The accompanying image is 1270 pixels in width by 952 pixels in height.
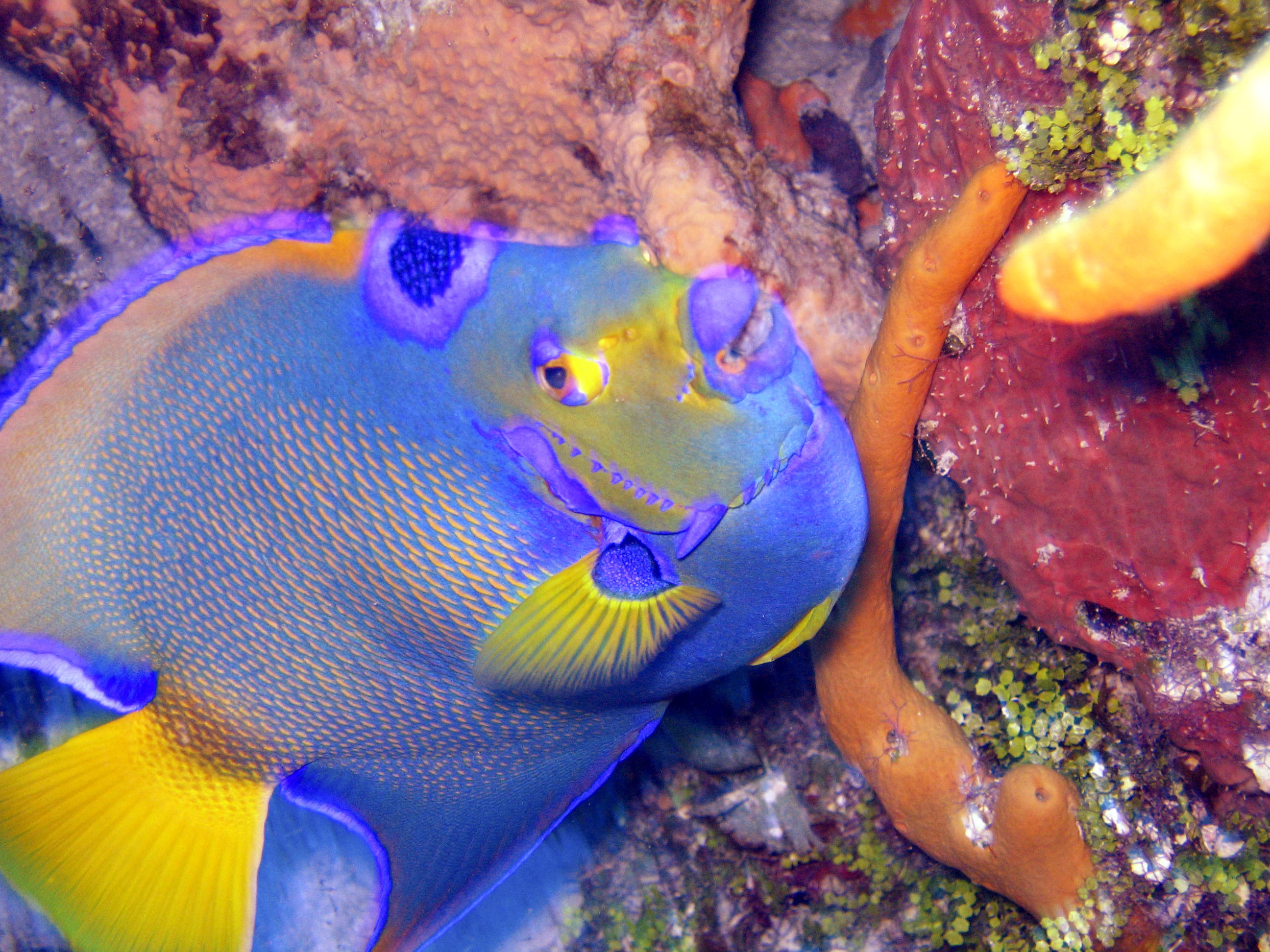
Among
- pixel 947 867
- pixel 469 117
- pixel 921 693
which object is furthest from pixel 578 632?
pixel 947 867

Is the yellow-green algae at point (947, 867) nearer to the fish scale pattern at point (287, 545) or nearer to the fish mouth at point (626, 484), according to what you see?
the fish mouth at point (626, 484)

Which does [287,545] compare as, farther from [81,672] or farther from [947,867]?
[947,867]

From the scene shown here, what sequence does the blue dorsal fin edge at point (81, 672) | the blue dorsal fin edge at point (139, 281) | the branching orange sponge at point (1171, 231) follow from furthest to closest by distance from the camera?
the blue dorsal fin edge at point (81, 672) → the blue dorsal fin edge at point (139, 281) → the branching orange sponge at point (1171, 231)

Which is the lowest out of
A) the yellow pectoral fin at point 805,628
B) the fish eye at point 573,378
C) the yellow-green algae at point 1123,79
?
the yellow pectoral fin at point 805,628

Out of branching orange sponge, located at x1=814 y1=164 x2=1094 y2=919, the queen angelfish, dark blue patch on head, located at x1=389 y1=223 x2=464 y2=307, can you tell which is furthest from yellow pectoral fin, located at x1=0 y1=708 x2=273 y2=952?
branching orange sponge, located at x1=814 y1=164 x2=1094 y2=919

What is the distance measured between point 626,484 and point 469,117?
1554 mm

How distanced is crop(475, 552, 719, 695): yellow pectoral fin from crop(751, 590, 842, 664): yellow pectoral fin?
0.27 metres

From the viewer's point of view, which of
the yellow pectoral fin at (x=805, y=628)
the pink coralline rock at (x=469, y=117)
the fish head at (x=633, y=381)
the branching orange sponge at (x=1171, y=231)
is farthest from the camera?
the pink coralline rock at (x=469, y=117)

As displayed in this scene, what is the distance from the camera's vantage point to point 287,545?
3.76ft

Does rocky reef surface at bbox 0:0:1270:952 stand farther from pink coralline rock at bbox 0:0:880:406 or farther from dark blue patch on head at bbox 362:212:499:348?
dark blue patch on head at bbox 362:212:499:348

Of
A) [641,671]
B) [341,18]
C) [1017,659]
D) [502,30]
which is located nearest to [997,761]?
[1017,659]

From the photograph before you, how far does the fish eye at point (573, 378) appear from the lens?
968mm

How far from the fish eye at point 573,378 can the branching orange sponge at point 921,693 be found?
917 millimetres

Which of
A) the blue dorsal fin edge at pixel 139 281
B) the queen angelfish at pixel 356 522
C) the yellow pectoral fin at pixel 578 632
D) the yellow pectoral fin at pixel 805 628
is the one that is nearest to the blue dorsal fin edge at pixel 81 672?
the queen angelfish at pixel 356 522
